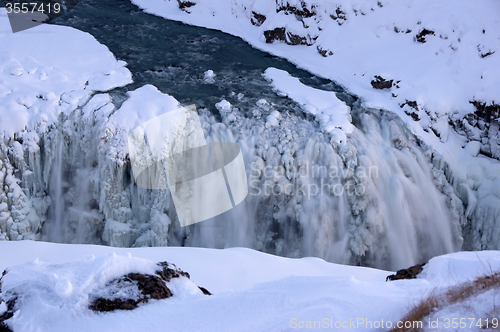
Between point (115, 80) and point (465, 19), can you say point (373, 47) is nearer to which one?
point (465, 19)

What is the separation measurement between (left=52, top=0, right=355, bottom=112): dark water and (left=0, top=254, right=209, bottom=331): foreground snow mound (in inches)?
175

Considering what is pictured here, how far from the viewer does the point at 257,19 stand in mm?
10820

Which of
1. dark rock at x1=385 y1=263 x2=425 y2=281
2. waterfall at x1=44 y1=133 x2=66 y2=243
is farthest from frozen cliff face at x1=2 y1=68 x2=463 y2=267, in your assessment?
dark rock at x1=385 y1=263 x2=425 y2=281

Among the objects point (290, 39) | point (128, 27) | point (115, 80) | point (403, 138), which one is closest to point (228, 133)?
point (115, 80)

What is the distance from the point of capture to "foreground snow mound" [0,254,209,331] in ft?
8.73

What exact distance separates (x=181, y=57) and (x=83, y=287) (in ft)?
23.1

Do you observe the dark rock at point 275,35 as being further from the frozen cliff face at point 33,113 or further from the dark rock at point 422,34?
the frozen cliff face at point 33,113

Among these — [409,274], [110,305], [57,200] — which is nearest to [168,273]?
[110,305]

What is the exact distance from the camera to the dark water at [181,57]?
306 inches

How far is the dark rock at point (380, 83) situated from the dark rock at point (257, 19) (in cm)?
370

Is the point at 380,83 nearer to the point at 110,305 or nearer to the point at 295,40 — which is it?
the point at 295,40

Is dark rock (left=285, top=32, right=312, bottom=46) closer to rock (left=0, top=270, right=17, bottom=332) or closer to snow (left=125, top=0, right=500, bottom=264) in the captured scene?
snow (left=125, top=0, right=500, bottom=264)

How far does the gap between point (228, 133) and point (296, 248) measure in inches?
Result: 80.7

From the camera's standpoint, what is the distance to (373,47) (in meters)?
9.30
